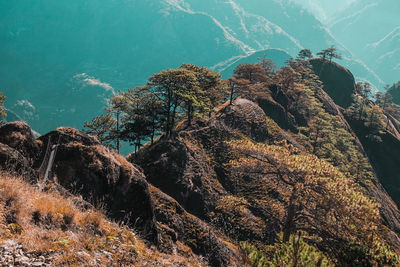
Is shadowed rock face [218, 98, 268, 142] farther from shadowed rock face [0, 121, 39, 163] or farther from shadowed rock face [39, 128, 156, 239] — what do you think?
shadowed rock face [0, 121, 39, 163]

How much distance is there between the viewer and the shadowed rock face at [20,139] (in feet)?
38.0

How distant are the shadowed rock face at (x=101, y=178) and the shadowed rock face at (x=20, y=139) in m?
0.53

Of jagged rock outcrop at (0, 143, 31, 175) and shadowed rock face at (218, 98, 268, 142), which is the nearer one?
jagged rock outcrop at (0, 143, 31, 175)

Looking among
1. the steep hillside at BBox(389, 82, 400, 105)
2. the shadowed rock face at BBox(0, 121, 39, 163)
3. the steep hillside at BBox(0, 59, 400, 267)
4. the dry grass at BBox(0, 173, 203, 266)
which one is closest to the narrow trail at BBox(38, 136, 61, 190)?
the steep hillside at BBox(0, 59, 400, 267)

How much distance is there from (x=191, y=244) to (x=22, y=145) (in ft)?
48.5

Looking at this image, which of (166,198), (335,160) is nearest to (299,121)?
(335,160)

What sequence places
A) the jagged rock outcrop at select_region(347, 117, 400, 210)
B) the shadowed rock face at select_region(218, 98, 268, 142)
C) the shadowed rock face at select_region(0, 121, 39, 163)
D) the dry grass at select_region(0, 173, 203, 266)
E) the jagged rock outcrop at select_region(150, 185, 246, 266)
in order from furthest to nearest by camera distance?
the jagged rock outcrop at select_region(347, 117, 400, 210)
the shadowed rock face at select_region(218, 98, 268, 142)
the jagged rock outcrop at select_region(150, 185, 246, 266)
the shadowed rock face at select_region(0, 121, 39, 163)
the dry grass at select_region(0, 173, 203, 266)

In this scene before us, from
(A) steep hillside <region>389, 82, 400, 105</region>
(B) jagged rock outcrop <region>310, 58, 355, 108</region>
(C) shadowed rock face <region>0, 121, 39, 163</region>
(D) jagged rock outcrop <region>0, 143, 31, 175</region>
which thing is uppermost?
(A) steep hillside <region>389, 82, 400, 105</region>

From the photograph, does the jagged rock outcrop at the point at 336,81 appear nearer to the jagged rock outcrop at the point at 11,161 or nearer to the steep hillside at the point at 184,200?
the steep hillside at the point at 184,200

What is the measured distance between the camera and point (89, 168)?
13250 millimetres

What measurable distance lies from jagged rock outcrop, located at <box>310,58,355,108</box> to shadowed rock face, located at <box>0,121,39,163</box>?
12679cm

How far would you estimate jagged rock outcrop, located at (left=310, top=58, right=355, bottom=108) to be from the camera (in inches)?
4675

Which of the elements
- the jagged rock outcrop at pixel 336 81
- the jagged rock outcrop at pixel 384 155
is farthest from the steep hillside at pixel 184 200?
the jagged rock outcrop at pixel 336 81

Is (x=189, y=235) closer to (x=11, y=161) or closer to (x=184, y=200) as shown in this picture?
(x=184, y=200)
